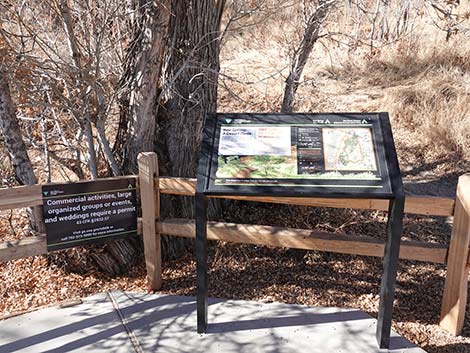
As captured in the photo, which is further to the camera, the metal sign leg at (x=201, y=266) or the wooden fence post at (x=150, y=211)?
the wooden fence post at (x=150, y=211)

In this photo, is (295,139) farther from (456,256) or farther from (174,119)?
(174,119)

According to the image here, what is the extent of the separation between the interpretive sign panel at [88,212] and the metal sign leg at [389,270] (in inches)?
82.8

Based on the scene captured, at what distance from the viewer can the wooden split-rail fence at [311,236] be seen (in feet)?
11.9

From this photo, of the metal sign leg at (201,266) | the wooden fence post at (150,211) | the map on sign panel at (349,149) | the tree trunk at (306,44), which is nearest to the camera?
the map on sign panel at (349,149)

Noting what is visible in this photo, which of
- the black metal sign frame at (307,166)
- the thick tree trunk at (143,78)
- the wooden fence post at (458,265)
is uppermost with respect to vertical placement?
the thick tree trunk at (143,78)

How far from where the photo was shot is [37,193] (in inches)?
151

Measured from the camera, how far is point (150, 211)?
4.18 metres

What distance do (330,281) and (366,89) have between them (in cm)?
594

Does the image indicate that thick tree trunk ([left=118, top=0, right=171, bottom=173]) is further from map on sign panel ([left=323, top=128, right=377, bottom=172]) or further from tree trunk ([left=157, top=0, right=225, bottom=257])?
map on sign panel ([left=323, top=128, right=377, bottom=172])

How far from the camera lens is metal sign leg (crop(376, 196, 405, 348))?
10.6 ft

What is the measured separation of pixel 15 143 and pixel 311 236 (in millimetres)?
2827

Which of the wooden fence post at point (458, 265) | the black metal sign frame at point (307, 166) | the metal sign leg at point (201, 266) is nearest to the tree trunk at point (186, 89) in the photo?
the black metal sign frame at point (307, 166)

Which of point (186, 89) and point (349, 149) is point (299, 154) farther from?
point (186, 89)

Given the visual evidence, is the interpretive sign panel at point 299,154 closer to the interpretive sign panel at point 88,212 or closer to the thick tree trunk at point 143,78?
the interpretive sign panel at point 88,212
